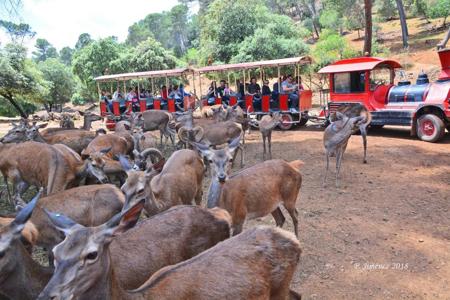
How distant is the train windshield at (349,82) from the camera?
1616 cm

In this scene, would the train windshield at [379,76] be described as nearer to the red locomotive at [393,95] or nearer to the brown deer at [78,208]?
the red locomotive at [393,95]

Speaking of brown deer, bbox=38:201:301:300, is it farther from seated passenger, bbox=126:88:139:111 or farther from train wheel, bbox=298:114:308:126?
seated passenger, bbox=126:88:139:111

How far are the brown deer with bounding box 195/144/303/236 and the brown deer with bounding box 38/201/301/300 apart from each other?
7.31 ft

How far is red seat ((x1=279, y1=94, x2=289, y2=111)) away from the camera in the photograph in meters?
18.2

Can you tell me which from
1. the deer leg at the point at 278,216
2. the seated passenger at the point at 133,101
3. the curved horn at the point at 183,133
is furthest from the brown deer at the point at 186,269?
the seated passenger at the point at 133,101

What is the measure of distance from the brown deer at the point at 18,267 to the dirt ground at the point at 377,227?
3211 mm

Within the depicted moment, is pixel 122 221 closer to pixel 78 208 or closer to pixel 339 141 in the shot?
pixel 78 208

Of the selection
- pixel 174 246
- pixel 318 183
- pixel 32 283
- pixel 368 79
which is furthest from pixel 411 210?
pixel 368 79

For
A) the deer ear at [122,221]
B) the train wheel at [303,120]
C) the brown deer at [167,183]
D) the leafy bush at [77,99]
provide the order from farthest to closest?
the leafy bush at [77,99] → the train wheel at [303,120] → the brown deer at [167,183] → the deer ear at [122,221]

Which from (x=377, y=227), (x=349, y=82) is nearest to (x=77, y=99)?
(x=349, y=82)

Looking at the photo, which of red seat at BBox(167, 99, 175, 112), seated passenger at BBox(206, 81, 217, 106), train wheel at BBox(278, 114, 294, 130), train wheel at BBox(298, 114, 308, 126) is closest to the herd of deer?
train wheel at BBox(278, 114, 294, 130)

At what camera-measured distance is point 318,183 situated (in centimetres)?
996

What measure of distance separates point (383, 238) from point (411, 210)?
5.16 ft

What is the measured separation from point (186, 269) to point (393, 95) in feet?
45.8
